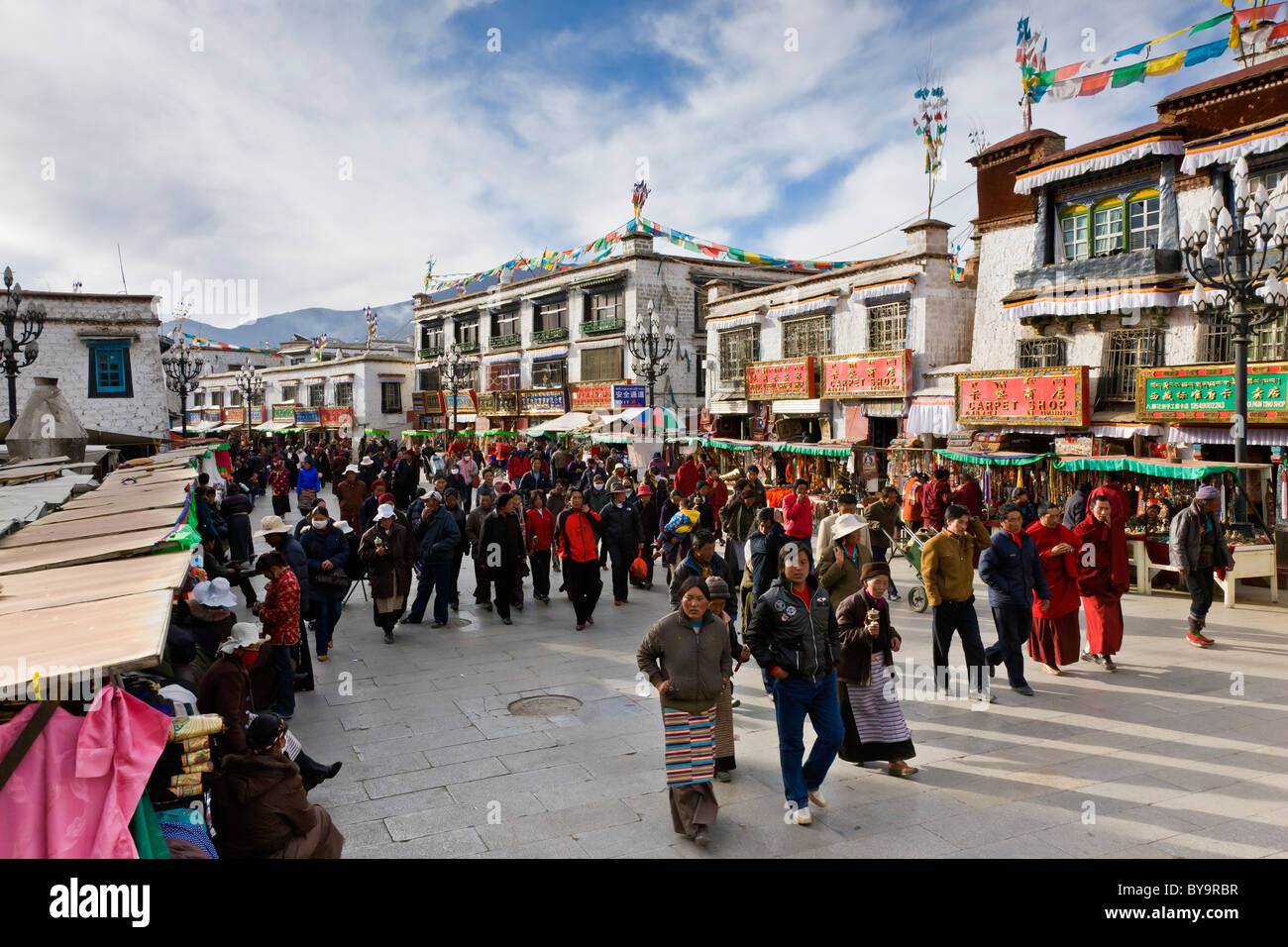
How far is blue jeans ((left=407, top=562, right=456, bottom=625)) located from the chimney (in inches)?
401

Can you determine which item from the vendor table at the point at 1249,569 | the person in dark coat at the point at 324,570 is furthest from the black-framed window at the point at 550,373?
the vendor table at the point at 1249,569

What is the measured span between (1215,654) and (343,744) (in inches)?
348

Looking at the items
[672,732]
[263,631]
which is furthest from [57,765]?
[263,631]

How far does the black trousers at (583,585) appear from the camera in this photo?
1047cm

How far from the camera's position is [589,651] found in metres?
9.35

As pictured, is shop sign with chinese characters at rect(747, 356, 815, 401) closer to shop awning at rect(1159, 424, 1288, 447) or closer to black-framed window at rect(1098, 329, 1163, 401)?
black-framed window at rect(1098, 329, 1163, 401)

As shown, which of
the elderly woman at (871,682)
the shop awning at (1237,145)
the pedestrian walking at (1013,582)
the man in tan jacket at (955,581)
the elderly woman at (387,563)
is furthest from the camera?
the shop awning at (1237,145)

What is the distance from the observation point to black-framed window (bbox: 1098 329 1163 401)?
723 inches

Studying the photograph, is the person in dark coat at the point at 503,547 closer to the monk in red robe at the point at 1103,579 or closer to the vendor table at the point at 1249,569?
the monk in red robe at the point at 1103,579

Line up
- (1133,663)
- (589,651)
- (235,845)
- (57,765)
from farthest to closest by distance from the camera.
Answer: (589,651)
(1133,663)
(235,845)
(57,765)

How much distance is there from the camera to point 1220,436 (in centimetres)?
1680

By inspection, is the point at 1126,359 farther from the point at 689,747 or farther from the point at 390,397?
the point at 390,397

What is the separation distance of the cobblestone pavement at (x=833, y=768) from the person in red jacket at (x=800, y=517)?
2323 mm
